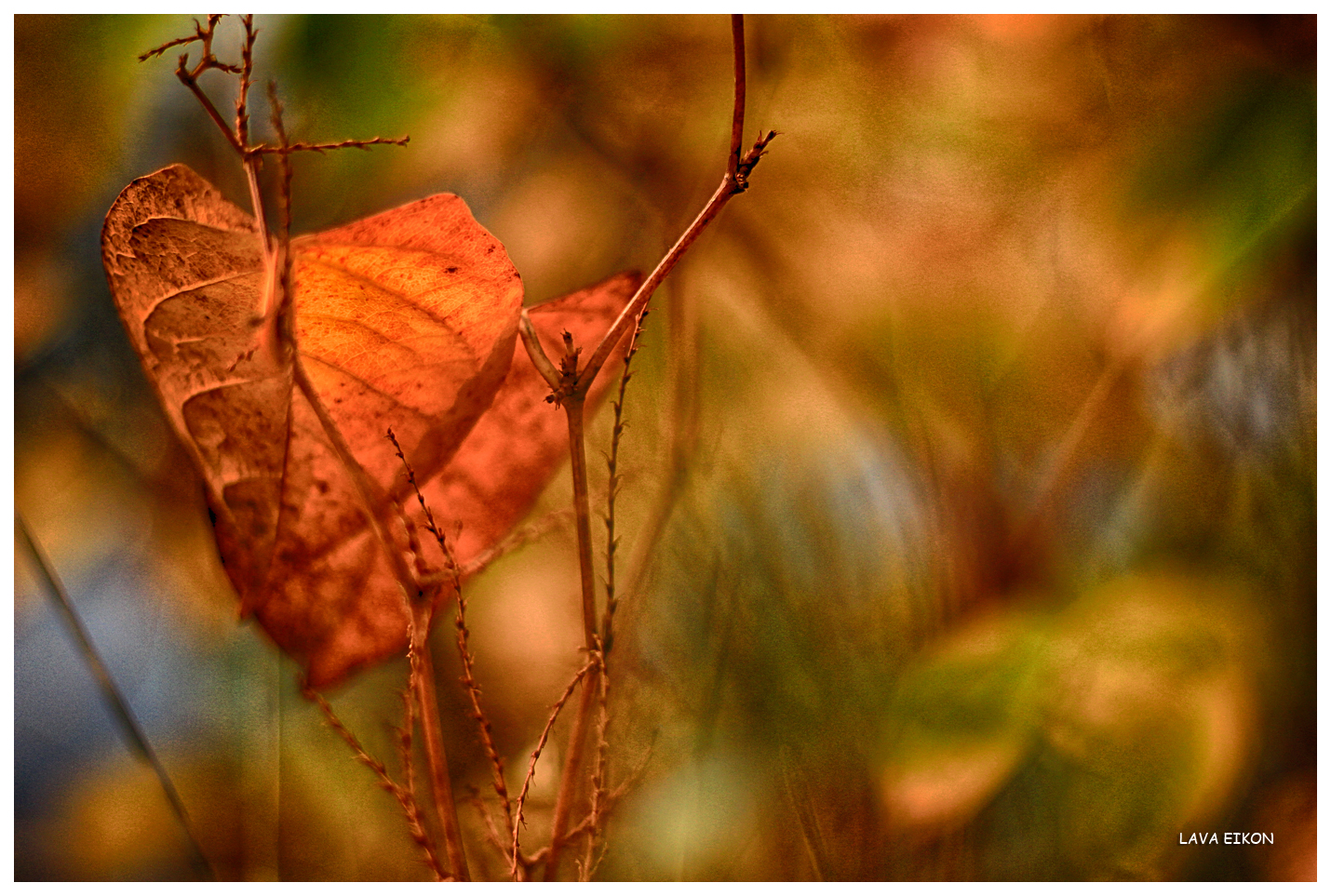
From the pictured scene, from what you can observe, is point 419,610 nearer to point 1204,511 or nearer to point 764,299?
point 764,299

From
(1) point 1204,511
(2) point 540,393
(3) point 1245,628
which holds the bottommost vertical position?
(3) point 1245,628

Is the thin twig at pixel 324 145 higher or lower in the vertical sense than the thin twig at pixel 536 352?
higher

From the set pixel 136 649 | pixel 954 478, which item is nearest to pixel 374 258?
pixel 136 649

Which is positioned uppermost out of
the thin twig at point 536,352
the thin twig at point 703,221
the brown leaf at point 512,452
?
the thin twig at point 703,221

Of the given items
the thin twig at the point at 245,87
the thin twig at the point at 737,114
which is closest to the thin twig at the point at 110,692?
the thin twig at the point at 245,87

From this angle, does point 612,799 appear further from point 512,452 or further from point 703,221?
point 703,221

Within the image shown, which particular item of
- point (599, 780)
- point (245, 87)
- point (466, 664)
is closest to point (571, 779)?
point (599, 780)

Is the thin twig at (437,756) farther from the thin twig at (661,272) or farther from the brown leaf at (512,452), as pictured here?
the thin twig at (661,272)
